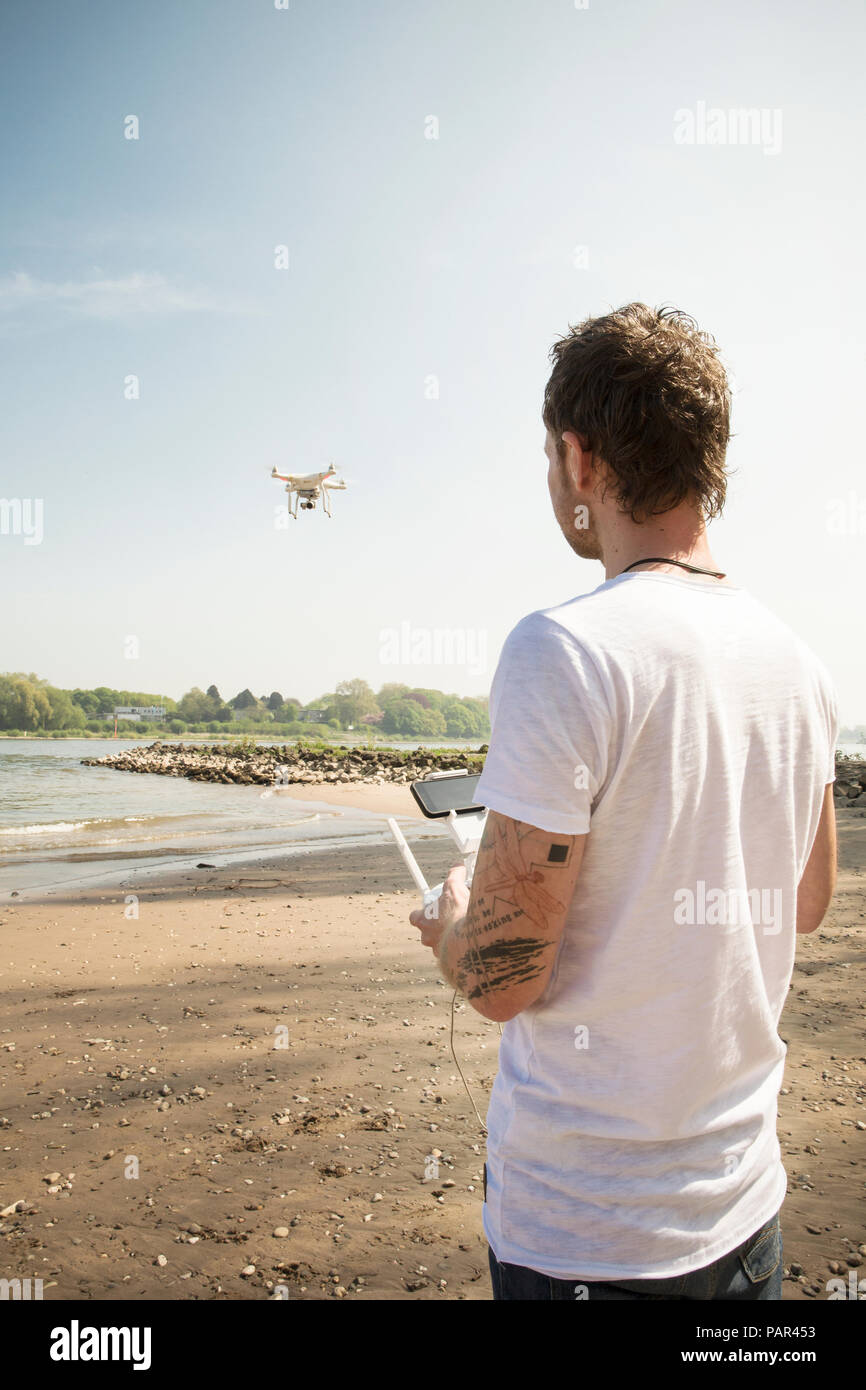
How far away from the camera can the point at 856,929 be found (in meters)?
8.23

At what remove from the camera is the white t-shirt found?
1246 mm

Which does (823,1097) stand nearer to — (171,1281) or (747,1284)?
(171,1281)

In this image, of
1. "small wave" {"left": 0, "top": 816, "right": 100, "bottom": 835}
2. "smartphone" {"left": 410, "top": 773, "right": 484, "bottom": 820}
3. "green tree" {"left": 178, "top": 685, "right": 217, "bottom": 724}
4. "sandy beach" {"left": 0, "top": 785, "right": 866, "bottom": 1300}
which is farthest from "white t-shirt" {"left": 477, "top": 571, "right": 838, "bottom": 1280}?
"green tree" {"left": 178, "top": 685, "right": 217, "bottom": 724}

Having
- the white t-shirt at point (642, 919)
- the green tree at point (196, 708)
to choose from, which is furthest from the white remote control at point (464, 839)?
the green tree at point (196, 708)

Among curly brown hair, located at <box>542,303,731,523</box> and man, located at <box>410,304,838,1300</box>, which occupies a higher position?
curly brown hair, located at <box>542,303,731,523</box>

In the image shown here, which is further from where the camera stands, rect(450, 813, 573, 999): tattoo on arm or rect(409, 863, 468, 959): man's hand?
rect(409, 863, 468, 959): man's hand

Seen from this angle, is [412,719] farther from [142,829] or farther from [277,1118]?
[277,1118]

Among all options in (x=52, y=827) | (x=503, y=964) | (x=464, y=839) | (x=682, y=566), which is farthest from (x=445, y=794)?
(x=52, y=827)

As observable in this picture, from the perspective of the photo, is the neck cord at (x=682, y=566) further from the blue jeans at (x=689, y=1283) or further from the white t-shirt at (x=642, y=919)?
the blue jeans at (x=689, y=1283)

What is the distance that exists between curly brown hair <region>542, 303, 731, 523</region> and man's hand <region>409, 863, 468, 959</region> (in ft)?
2.68

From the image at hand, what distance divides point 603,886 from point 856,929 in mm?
8150

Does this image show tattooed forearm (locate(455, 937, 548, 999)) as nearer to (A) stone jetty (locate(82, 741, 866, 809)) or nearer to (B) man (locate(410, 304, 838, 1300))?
(B) man (locate(410, 304, 838, 1300))

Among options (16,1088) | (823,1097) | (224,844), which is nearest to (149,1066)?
(16,1088)

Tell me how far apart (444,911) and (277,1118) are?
11.7ft
